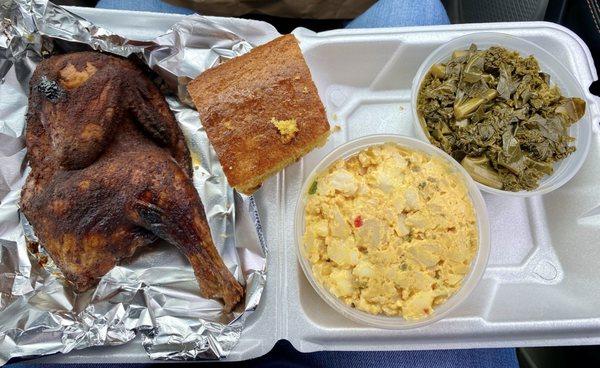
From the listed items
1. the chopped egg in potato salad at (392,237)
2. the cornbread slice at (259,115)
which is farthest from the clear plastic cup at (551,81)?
the cornbread slice at (259,115)

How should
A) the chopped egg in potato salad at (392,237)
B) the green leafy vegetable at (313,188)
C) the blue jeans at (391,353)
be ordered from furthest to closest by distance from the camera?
1. the blue jeans at (391,353)
2. the green leafy vegetable at (313,188)
3. the chopped egg in potato salad at (392,237)

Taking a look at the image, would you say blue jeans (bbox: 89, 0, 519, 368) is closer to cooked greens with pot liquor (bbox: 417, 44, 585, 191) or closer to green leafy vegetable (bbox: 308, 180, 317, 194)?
cooked greens with pot liquor (bbox: 417, 44, 585, 191)

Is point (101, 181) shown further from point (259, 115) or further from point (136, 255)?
point (259, 115)

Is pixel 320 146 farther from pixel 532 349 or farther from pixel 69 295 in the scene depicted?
pixel 532 349

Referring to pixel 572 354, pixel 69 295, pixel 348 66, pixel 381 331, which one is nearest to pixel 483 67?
pixel 348 66

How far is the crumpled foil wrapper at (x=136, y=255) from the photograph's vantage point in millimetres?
1270

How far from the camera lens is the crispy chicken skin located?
1223 mm

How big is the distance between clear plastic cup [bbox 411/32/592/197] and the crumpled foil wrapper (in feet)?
1.60

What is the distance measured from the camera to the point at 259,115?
129 cm

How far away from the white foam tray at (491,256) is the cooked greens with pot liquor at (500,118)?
14 cm

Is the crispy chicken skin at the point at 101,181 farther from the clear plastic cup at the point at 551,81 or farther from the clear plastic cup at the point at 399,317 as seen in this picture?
the clear plastic cup at the point at 551,81

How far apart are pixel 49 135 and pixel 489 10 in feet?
4.76

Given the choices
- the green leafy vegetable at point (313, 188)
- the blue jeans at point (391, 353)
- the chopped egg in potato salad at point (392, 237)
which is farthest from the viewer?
the blue jeans at point (391, 353)

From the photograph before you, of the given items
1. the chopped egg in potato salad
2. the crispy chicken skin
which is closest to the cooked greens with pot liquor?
the chopped egg in potato salad
